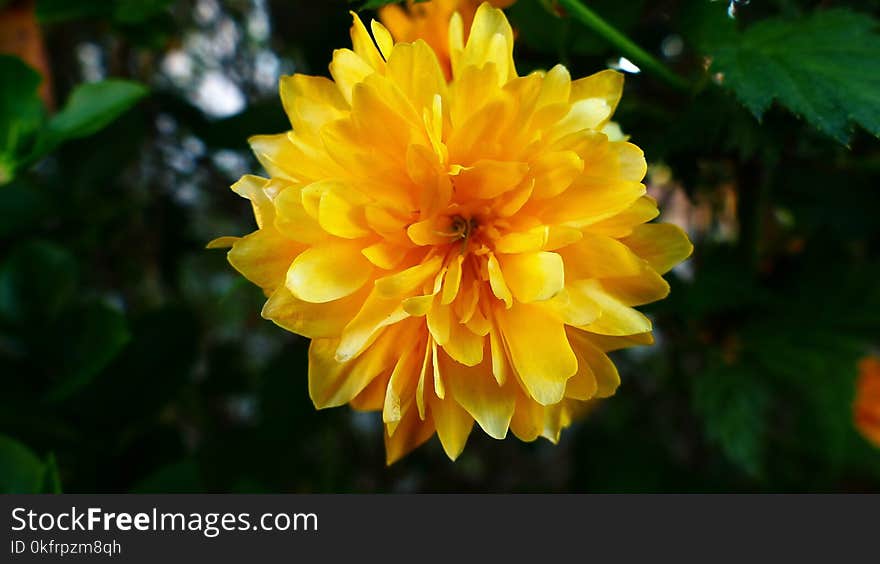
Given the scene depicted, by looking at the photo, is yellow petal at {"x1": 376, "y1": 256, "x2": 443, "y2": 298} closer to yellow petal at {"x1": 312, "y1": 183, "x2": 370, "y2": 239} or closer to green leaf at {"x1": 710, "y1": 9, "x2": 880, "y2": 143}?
yellow petal at {"x1": 312, "y1": 183, "x2": 370, "y2": 239}

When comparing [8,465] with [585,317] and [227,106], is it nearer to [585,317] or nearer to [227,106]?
[585,317]

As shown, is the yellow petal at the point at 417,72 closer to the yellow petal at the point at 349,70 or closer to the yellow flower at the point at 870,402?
the yellow petal at the point at 349,70

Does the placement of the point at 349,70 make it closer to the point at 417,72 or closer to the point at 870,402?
the point at 417,72

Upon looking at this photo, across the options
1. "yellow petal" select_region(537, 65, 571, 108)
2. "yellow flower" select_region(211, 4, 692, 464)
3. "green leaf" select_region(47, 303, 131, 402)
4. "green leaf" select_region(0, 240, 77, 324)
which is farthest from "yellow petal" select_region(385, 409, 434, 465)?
"green leaf" select_region(0, 240, 77, 324)

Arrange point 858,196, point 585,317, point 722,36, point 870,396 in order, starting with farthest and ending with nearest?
point 870,396 → point 858,196 → point 722,36 → point 585,317

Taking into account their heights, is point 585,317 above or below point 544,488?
above

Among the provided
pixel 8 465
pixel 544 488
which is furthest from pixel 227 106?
pixel 544 488
